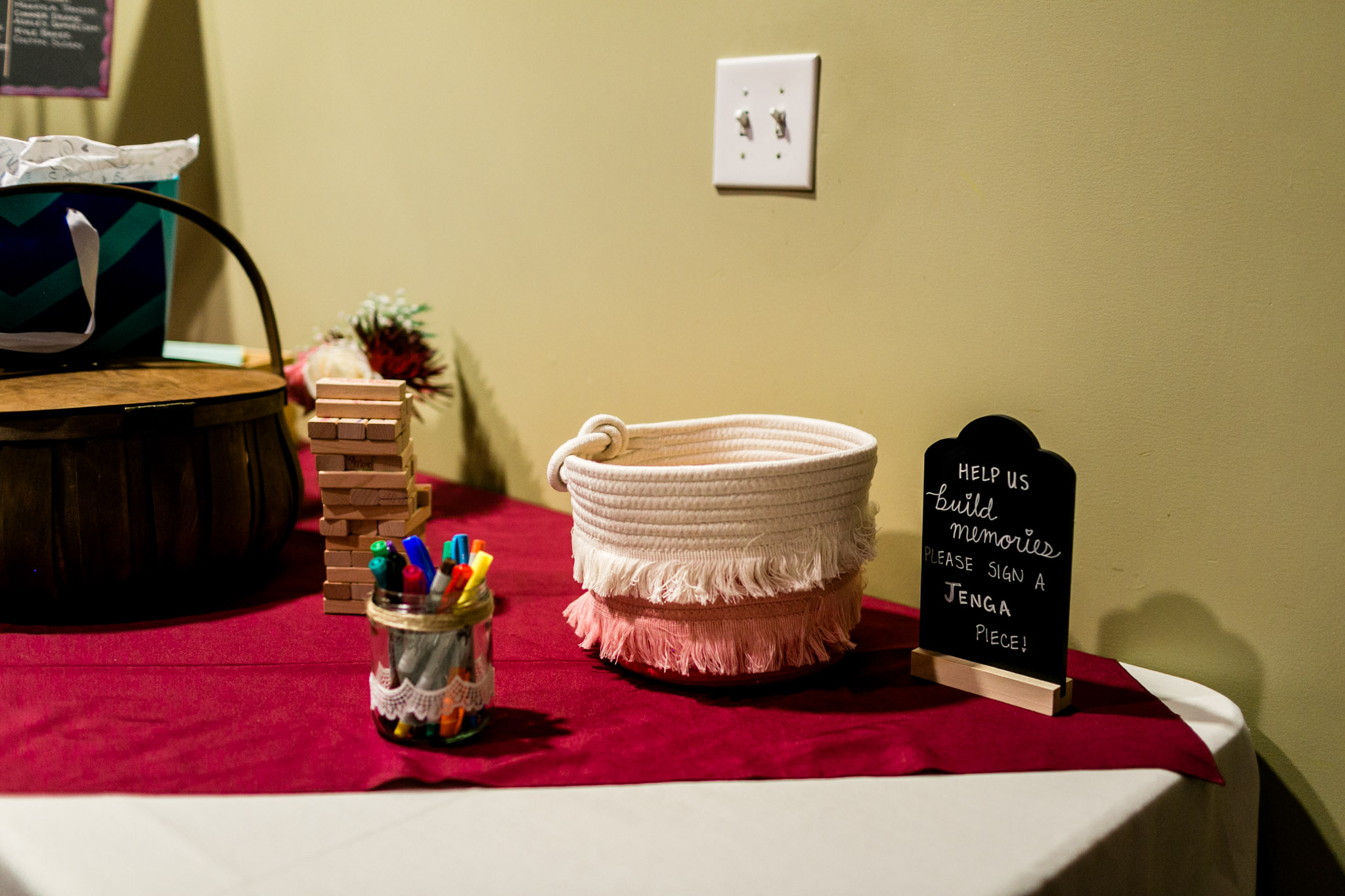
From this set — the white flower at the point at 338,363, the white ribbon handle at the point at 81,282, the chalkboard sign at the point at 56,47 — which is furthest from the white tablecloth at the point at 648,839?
the chalkboard sign at the point at 56,47

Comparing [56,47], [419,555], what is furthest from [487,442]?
[56,47]

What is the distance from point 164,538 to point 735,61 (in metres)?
0.69

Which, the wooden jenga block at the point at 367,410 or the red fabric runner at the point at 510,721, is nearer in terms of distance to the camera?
the red fabric runner at the point at 510,721

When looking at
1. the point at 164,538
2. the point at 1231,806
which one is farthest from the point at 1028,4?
the point at 164,538

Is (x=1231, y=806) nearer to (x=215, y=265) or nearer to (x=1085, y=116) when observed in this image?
(x=1085, y=116)

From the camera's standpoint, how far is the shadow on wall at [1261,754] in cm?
76

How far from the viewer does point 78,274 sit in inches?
38.3

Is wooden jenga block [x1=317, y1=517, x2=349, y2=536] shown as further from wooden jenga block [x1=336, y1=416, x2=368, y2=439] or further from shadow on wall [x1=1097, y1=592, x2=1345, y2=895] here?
shadow on wall [x1=1097, y1=592, x2=1345, y2=895]

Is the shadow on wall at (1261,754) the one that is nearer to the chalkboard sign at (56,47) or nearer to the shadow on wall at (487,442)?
the shadow on wall at (487,442)

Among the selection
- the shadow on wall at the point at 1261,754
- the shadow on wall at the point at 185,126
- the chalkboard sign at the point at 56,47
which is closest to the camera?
the shadow on wall at the point at 1261,754

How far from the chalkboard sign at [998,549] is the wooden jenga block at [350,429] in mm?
486

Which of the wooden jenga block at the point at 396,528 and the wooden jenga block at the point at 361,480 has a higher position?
the wooden jenga block at the point at 361,480

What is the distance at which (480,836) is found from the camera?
0.57 meters

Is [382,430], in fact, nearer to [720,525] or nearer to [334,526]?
[334,526]
